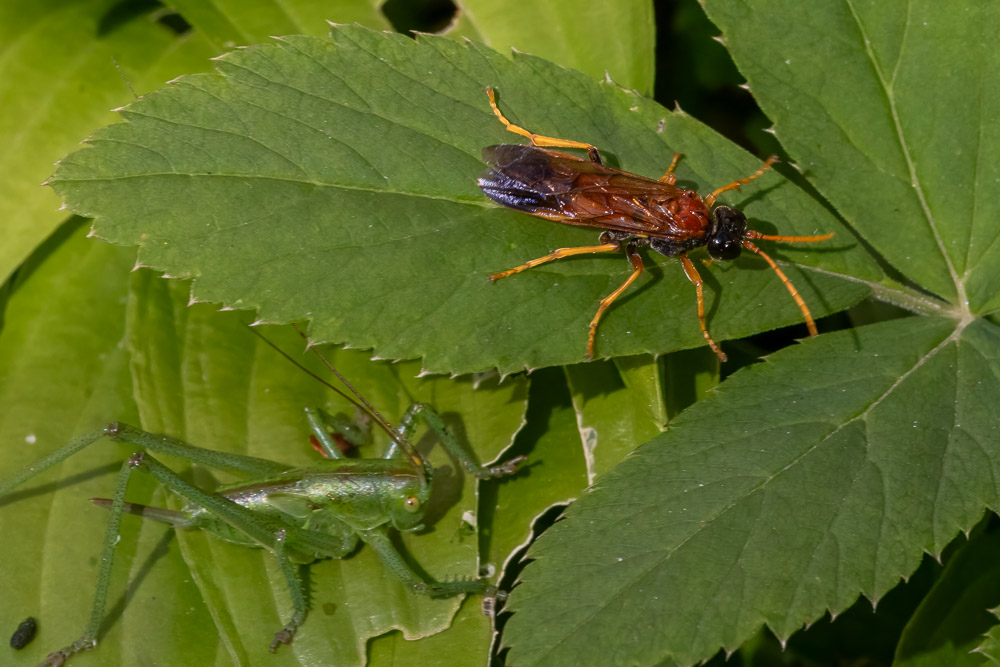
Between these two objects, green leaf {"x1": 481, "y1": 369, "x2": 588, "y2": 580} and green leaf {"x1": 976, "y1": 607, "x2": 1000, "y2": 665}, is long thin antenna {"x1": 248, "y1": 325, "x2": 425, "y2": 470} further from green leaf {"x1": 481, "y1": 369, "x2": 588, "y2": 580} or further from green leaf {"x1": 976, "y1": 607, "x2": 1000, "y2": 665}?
green leaf {"x1": 976, "y1": 607, "x2": 1000, "y2": 665}

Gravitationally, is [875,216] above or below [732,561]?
above

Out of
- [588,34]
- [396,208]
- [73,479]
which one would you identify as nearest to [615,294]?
[396,208]

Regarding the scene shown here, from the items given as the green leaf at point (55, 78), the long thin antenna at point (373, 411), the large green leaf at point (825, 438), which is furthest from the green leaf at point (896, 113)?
the green leaf at point (55, 78)

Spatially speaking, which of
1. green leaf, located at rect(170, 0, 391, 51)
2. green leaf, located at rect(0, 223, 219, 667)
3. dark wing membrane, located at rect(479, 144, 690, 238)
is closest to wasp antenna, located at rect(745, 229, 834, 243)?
dark wing membrane, located at rect(479, 144, 690, 238)

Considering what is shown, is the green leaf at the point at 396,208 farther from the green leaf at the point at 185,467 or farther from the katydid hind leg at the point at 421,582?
the katydid hind leg at the point at 421,582

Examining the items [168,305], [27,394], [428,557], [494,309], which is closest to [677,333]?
[494,309]

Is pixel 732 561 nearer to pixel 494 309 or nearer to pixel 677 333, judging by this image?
pixel 677 333
